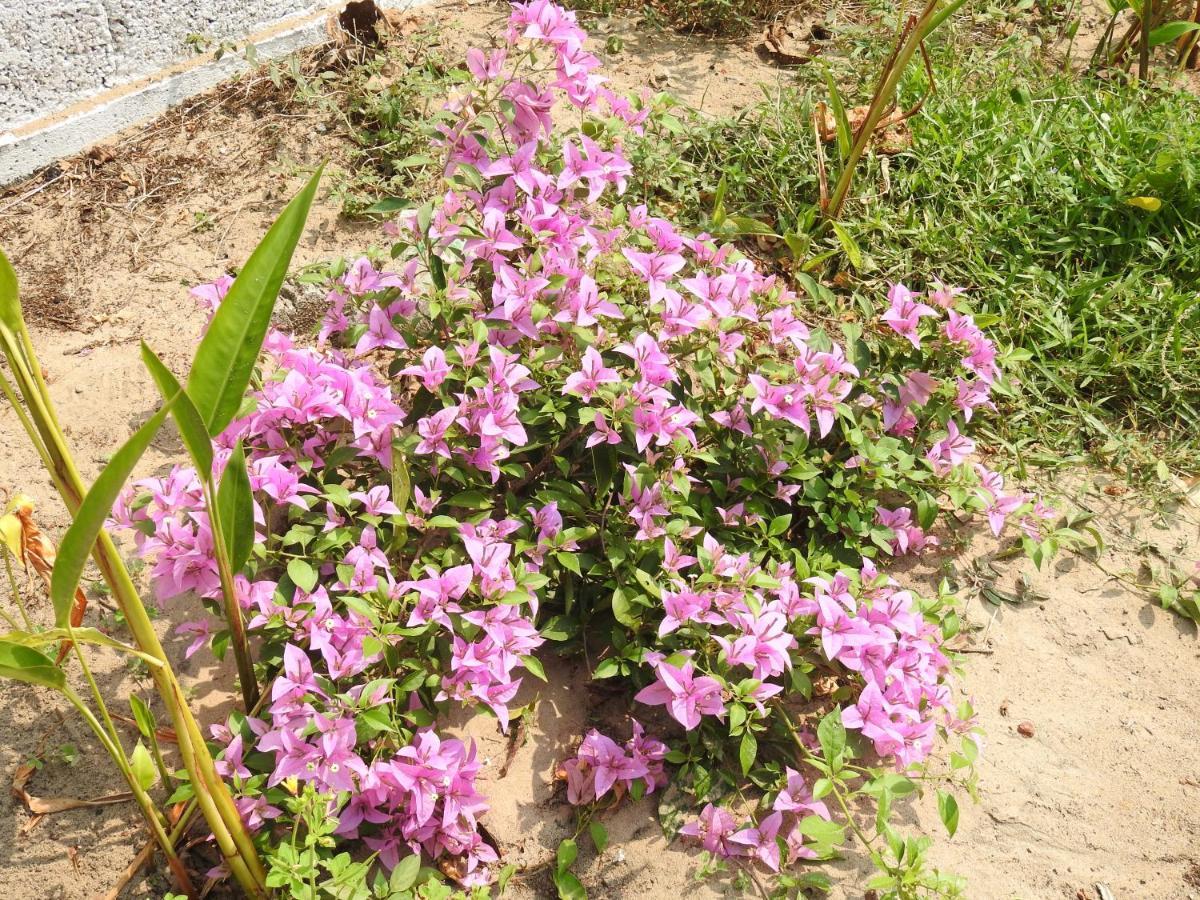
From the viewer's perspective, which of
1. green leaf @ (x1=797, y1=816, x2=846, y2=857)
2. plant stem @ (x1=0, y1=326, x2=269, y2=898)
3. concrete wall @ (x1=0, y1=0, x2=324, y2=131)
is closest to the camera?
plant stem @ (x1=0, y1=326, x2=269, y2=898)

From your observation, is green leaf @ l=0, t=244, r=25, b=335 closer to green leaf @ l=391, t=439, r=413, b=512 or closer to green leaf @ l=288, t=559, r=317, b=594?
green leaf @ l=288, t=559, r=317, b=594

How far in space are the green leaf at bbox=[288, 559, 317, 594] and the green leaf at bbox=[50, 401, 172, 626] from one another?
55 cm

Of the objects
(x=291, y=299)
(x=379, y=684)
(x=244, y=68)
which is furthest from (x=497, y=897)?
(x=244, y=68)

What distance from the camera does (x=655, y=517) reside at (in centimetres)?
218

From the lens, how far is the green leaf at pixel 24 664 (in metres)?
1.37

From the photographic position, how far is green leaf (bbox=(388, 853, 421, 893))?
1.81 meters

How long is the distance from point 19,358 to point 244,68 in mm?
2339

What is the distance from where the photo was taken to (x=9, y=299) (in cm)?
137

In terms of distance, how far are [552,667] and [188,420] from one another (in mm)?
1136

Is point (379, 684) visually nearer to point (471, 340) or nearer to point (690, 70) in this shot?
point (471, 340)

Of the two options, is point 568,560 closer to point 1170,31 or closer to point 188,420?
point 188,420

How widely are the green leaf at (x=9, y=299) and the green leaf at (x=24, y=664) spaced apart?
416 mm

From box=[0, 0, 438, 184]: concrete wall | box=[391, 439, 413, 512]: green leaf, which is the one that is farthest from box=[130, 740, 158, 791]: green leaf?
box=[0, 0, 438, 184]: concrete wall

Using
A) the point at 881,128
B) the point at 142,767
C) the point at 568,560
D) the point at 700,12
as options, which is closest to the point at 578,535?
the point at 568,560
